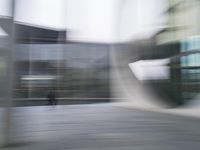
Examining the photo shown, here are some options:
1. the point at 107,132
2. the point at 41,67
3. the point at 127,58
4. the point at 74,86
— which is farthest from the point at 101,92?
the point at 107,132

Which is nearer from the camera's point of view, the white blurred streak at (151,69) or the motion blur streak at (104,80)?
the motion blur streak at (104,80)

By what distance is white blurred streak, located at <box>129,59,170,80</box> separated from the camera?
22719 mm

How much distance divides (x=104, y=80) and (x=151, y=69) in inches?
535

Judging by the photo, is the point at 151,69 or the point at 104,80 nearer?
the point at 151,69

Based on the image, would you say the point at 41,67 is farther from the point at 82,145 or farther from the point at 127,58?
the point at 82,145

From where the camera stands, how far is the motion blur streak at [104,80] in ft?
25.3

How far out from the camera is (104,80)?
1437 inches

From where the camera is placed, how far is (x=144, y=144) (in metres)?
7.75

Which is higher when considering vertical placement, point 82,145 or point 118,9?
point 118,9

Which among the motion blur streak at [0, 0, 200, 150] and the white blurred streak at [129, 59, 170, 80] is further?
the white blurred streak at [129, 59, 170, 80]

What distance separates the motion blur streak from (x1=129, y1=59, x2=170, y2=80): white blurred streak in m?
0.05

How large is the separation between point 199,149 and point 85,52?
2936 centimetres

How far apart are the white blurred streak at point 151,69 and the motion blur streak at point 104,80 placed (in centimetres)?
5

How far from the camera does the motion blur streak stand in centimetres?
772
